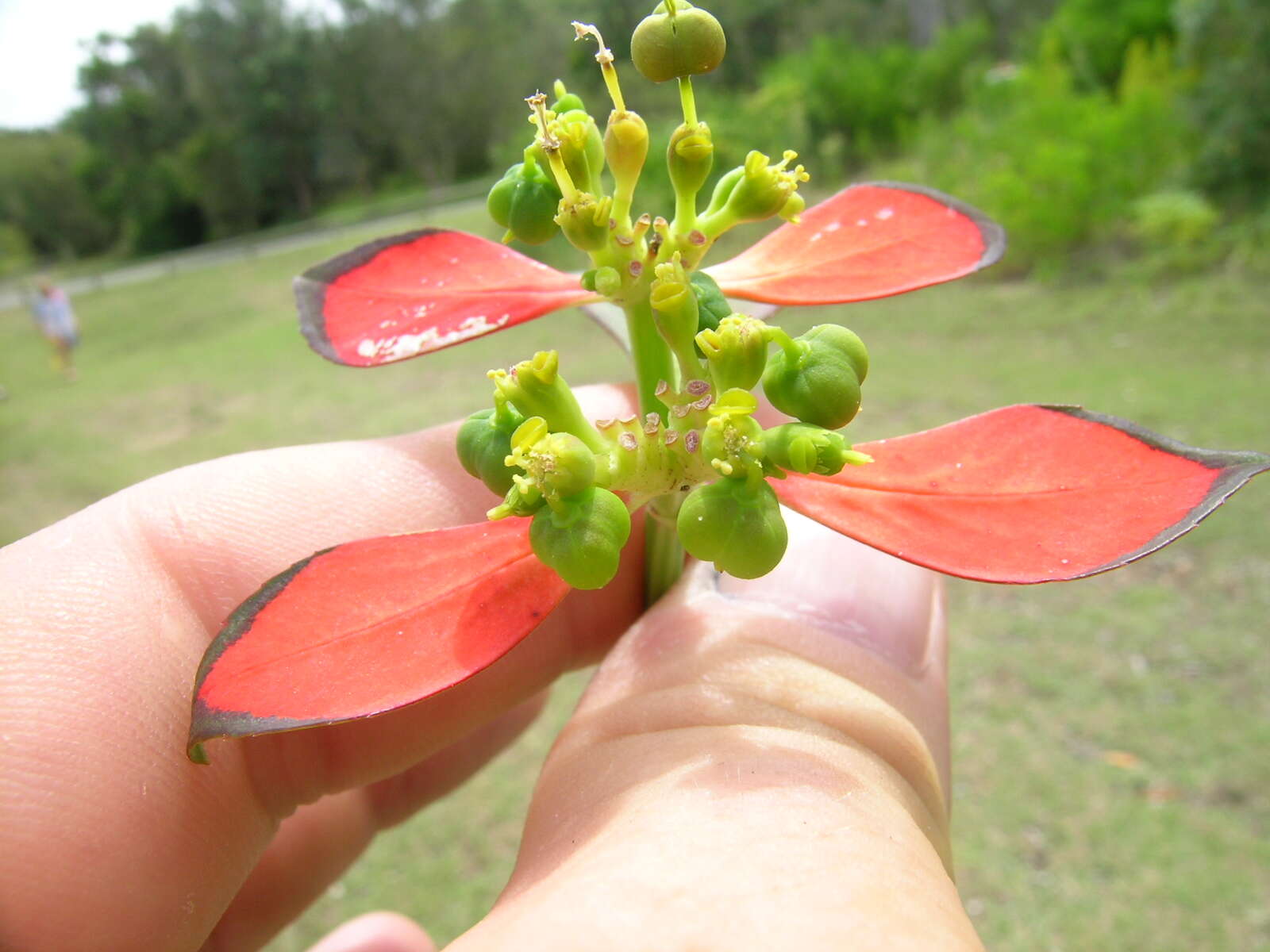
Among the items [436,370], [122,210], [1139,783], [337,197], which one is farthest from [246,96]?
[1139,783]

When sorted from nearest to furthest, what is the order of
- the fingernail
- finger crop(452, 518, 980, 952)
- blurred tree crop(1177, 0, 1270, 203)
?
finger crop(452, 518, 980, 952)
the fingernail
blurred tree crop(1177, 0, 1270, 203)

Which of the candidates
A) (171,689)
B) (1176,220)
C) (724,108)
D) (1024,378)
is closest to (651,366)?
(171,689)

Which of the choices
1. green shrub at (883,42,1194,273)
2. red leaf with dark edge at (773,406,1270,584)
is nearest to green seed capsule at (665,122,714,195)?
red leaf with dark edge at (773,406,1270,584)

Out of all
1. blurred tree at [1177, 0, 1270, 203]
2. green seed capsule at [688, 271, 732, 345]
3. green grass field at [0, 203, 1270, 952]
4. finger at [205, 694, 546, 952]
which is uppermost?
green seed capsule at [688, 271, 732, 345]

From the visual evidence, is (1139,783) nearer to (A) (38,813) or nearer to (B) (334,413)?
(A) (38,813)

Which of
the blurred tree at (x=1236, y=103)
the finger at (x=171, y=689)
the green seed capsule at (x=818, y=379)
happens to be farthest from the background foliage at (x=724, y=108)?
the green seed capsule at (x=818, y=379)

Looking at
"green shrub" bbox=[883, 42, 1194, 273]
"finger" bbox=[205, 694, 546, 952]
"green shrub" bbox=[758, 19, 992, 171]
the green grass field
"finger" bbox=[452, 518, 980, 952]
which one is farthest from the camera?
"green shrub" bbox=[758, 19, 992, 171]

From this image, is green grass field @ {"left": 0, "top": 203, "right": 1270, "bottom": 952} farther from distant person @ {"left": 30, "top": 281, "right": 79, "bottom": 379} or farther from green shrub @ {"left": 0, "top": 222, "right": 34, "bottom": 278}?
green shrub @ {"left": 0, "top": 222, "right": 34, "bottom": 278}
